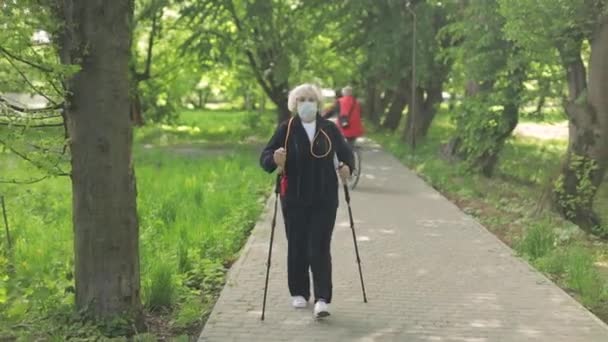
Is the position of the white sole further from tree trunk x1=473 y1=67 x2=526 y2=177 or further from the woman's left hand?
tree trunk x1=473 y1=67 x2=526 y2=177

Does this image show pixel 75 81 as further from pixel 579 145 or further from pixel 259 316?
pixel 579 145

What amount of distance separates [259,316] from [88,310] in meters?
1.33

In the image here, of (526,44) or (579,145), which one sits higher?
(526,44)

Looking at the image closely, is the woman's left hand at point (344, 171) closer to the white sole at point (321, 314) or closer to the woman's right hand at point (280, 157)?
the woman's right hand at point (280, 157)

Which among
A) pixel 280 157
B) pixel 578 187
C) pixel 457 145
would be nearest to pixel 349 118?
pixel 578 187

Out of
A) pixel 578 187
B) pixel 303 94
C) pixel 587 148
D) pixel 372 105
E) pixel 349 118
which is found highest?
pixel 303 94

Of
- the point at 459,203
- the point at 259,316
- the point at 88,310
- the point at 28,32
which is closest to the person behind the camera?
the point at 28,32

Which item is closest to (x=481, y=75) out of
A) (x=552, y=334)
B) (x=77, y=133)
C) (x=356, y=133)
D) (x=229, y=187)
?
(x=356, y=133)

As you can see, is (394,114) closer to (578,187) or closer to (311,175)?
(578,187)

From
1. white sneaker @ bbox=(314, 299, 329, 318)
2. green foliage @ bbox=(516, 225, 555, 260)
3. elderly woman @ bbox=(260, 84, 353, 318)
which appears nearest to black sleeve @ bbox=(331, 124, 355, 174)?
elderly woman @ bbox=(260, 84, 353, 318)

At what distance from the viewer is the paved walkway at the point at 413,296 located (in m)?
5.45

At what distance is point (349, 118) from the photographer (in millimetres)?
13227

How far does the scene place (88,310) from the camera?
5.18 metres

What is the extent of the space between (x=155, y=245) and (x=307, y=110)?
3.00 m
